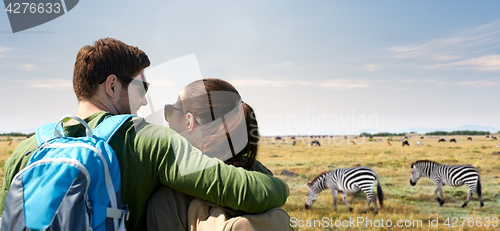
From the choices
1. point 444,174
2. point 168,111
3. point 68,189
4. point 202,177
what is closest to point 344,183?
point 444,174

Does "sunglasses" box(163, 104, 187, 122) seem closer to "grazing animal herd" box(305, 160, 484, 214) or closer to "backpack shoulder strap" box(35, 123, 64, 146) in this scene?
"backpack shoulder strap" box(35, 123, 64, 146)

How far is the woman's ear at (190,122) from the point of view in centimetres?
171

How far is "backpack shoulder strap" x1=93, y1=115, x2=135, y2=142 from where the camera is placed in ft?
4.66

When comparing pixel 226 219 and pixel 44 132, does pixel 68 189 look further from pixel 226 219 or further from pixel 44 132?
pixel 226 219

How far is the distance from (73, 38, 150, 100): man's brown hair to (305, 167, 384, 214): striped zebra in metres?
11.5

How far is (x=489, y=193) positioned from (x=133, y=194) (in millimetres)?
18311

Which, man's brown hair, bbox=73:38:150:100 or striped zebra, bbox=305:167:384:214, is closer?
man's brown hair, bbox=73:38:150:100

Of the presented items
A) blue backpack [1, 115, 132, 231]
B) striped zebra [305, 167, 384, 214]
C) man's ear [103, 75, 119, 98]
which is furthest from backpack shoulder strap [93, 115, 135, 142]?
striped zebra [305, 167, 384, 214]

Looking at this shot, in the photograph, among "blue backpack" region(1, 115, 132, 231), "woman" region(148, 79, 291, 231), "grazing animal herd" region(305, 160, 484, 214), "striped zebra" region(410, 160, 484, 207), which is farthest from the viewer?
"striped zebra" region(410, 160, 484, 207)

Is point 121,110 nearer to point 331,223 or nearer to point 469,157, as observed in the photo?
point 331,223

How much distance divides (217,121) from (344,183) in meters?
12.3

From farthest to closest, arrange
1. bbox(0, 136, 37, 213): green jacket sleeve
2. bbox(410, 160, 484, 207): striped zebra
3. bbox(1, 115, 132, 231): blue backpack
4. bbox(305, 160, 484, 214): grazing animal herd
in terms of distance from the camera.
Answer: bbox(410, 160, 484, 207): striped zebra
bbox(305, 160, 484, 214): grazing animal herd
bbox(0, 136, 37, 213): green jacket sleeve
bbox(1, 115, 132, 231): blue backpack

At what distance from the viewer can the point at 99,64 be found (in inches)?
71.7

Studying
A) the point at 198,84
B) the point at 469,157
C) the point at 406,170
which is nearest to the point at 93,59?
the point at 198,84
